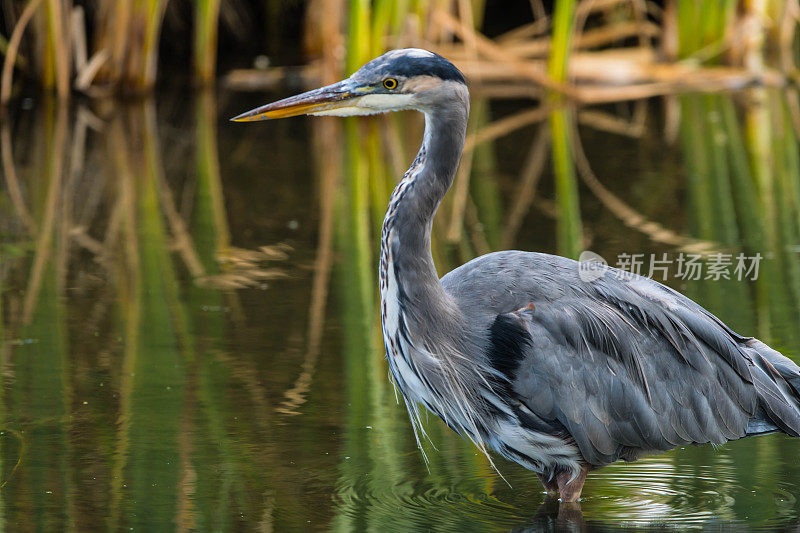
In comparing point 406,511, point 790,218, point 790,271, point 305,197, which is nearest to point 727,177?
point 790,218

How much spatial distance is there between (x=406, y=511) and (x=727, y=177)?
621 cm

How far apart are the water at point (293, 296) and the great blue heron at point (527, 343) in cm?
27

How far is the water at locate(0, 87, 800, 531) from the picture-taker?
15.6 ft

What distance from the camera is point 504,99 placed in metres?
14.1

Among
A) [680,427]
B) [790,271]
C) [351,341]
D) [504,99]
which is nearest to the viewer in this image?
[680,427]

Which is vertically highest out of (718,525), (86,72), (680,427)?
(86,72)

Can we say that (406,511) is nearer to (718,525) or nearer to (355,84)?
(718,525)

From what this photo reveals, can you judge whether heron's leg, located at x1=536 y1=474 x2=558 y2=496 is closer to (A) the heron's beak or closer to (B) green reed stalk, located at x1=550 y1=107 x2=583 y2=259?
(A) the heron's beak

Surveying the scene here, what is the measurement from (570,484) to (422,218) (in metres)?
1.18

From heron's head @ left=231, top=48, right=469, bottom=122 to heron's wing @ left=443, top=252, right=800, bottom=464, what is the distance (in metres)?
→ 0.69

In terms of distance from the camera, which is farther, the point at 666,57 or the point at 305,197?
the point at 666,57

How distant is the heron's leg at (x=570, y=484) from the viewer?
188 inches

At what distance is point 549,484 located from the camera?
4.88m

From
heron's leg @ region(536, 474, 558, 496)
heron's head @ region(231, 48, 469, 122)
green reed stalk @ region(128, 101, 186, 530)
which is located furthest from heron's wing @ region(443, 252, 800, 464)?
green reed stalk @ region(128, 101, 186, 530)
